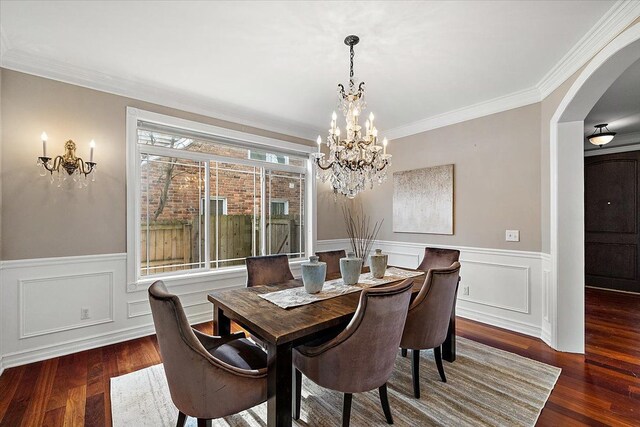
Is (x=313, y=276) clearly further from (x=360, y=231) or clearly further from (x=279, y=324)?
(x=360, y=231)

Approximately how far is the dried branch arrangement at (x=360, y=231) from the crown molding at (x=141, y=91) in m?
1.74

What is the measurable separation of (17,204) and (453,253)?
13.3 feet

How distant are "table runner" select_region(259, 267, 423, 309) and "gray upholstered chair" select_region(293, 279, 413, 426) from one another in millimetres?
325

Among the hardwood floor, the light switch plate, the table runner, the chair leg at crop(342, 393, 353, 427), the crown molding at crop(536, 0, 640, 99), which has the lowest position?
the hardwood floor

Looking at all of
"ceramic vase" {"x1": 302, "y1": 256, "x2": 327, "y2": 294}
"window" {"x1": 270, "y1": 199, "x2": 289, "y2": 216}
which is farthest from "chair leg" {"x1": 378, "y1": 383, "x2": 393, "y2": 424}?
"window" {"x1": 270, "y1": 199, "x2": 289, "y2": 216}

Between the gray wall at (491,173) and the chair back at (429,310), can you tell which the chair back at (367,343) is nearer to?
the chair back at (429,310)

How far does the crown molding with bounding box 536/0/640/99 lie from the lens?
186cm

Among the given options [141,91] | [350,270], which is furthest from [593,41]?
[141,91]

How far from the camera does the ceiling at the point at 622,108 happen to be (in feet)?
9.57

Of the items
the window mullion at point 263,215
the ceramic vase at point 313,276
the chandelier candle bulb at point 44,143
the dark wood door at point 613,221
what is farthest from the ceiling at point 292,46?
the dark wood door at point 613,221

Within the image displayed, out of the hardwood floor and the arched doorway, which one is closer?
the hardwood floor

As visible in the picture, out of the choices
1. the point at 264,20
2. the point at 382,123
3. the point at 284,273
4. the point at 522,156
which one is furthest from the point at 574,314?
the point at 264,20

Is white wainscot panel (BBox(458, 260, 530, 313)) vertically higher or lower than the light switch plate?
lower

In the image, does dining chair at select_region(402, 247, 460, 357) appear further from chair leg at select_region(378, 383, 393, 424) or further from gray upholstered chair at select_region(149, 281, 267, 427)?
gray upholstered chair at select_region(149, 281, 267, 427)
